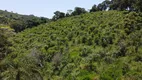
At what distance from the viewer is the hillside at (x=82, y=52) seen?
27062 millimetres

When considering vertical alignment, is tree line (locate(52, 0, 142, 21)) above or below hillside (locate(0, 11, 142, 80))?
above

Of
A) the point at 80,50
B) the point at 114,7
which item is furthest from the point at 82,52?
the point at 114,7

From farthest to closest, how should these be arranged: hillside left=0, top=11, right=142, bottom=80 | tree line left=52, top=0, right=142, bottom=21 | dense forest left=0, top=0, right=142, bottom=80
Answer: tree line left=52, top=0, right=142, bottom=21
dense forest left=0, top=0, right=142, bottom=80
hillside left=0, top=11, right=142, bottom=80

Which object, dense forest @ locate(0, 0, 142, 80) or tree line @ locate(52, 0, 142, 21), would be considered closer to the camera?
dense forest @ locate(0, 0, 142, 80)

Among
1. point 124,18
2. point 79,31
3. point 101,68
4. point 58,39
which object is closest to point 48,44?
point 58,39

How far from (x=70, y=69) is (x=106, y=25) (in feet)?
51.4

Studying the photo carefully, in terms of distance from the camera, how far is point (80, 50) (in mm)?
42938

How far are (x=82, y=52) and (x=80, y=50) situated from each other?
1655 mm

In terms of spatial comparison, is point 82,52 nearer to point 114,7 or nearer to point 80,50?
point 80,50

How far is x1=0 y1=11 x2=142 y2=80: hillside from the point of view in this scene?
27062mm

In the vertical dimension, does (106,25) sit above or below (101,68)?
above

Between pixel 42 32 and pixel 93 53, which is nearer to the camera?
pixel 93 53

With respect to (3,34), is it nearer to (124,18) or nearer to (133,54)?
(133,54)

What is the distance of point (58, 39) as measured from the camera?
52.7 meters
